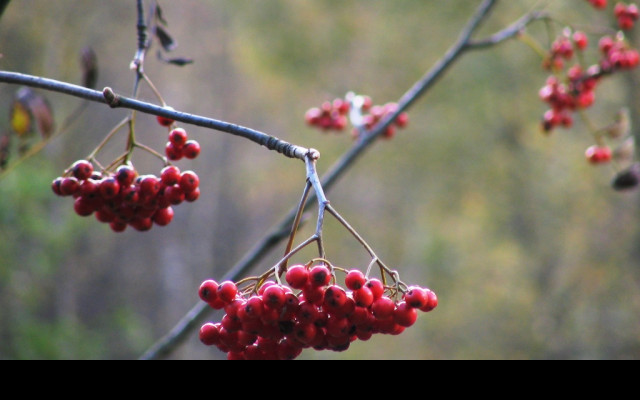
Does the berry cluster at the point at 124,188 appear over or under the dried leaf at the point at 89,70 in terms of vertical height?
under

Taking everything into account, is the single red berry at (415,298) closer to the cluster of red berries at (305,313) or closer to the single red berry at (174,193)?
the cluster of red berries at (305,313)

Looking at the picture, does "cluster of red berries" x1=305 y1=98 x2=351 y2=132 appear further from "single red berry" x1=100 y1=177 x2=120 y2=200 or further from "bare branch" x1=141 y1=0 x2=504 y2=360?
"single red berry" x1=100 y1=177 x2=120 y2=200

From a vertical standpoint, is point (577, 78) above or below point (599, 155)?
above

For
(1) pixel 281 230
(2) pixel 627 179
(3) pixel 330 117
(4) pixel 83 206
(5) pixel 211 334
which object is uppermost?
(3) pixel 330 117

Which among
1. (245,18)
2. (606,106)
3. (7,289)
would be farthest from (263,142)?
(245,18)

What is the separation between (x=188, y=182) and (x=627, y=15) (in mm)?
1077

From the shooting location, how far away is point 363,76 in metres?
6.45

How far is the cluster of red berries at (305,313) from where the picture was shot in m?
0.49

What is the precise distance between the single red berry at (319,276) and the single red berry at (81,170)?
30cm

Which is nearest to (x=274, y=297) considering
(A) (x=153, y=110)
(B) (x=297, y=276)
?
(B) (x=297, y=276)

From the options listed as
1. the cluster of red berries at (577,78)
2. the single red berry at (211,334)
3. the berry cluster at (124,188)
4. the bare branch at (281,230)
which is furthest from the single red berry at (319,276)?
the cluster of red berries at (577,78)

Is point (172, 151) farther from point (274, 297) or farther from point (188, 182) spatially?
point (274, 297)

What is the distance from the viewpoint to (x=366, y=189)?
6.90 m
